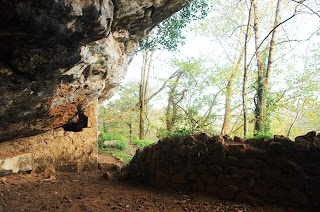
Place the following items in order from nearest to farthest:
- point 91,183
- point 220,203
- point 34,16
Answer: point 34,16 < point 220,203 < point 91,183

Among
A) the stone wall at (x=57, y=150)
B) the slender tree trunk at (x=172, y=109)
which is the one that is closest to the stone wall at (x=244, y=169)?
the stone wall at (x=57, y=150)

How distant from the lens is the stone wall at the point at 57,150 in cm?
462

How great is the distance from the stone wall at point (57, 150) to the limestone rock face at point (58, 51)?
0.96 ft

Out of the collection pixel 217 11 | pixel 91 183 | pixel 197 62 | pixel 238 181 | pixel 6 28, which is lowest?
pixel 91 183

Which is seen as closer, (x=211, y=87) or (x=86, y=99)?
(x=86, y=99)

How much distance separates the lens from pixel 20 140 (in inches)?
189

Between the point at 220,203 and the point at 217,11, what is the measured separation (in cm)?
1109

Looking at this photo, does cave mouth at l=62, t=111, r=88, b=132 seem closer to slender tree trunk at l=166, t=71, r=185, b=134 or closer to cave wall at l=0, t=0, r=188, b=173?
cave wall at l=0, t=0, r=188, b=173

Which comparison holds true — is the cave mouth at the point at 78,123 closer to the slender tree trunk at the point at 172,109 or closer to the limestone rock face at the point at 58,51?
the limestone rock face at the point at 58,51

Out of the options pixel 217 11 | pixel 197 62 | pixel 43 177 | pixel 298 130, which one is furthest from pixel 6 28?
pixel 298 130

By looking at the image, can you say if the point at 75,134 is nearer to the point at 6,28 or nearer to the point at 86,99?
the point at 86,99

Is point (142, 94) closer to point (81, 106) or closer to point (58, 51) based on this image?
point (81, 106)

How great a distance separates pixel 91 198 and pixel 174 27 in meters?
6.39

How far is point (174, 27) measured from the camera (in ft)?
26.0
